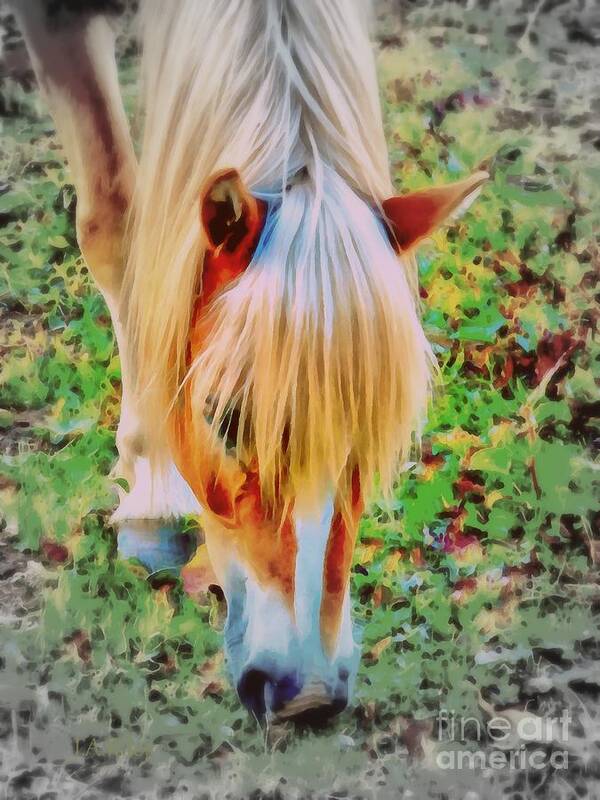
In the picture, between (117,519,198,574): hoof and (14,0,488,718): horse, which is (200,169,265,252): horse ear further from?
(117,519,198,574): hoof

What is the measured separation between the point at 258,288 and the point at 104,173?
1.04 ft

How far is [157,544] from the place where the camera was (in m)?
0.93

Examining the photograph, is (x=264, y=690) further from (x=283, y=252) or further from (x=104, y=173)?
(x=104, y=173)

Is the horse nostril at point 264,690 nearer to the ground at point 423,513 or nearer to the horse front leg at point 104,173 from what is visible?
the ground at point 423,513

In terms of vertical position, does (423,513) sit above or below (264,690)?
above

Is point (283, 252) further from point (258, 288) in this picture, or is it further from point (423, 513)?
point (423, 513)

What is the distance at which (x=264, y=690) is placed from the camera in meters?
0.90

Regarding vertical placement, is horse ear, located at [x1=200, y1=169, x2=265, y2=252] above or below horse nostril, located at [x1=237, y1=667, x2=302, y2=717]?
above

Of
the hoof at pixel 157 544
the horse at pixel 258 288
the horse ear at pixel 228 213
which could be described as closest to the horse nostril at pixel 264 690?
the horse at pixel 258 288

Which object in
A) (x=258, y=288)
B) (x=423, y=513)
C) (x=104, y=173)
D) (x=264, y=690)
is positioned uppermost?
(x=104, y=173)

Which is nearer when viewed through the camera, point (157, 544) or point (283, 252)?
point (283, 252)

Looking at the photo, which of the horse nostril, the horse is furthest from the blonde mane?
the horse nostril

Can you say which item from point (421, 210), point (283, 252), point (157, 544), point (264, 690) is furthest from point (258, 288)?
point (264, 690)

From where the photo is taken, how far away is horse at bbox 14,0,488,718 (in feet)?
2.63
